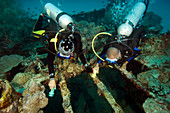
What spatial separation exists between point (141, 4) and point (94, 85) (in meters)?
4.31

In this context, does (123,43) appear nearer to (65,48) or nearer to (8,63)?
(65,48)

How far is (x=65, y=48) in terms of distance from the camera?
9.81ft

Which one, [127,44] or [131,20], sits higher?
[131,20]

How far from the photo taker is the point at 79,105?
2611 mm

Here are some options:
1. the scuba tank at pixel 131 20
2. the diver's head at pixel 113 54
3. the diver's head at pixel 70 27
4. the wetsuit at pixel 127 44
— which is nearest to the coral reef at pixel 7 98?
the diver's head at pixel 70 27

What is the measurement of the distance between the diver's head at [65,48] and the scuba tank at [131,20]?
5.80ft

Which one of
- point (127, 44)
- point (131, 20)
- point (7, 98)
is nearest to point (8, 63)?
point (7, 98)

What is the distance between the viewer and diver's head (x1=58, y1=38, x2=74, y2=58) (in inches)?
116

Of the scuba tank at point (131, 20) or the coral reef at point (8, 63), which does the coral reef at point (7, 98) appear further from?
the scuba tank at point (131, 20)

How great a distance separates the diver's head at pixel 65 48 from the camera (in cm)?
294

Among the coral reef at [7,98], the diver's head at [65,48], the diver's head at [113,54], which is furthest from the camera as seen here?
the diver's head at [65,48]

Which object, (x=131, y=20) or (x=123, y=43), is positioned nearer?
(x=123, y=43)

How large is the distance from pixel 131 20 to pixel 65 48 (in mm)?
2718

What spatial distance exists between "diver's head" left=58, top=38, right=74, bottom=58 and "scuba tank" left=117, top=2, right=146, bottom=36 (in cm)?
177
